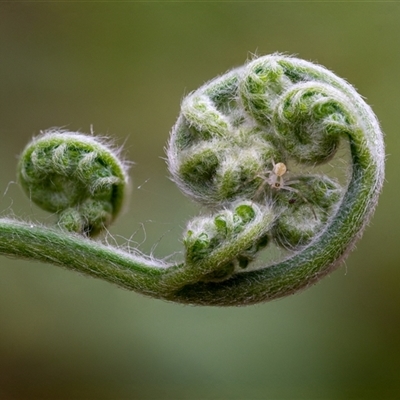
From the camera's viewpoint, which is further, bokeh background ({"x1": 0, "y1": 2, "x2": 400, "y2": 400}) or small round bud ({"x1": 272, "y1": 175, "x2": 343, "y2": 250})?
bokeh background ({"x1": 0, "y1": 2, "x2": 400, "y2": 400})

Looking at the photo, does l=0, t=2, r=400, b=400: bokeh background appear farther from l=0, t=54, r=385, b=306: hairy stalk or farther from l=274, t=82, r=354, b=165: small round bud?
l=274, t=82, r=354, b=165: small round bud

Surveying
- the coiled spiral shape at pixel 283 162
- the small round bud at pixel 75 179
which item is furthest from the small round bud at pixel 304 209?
the small round bud at pixel 75 179

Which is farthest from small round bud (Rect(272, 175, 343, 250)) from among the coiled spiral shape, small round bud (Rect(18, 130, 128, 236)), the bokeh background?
the bokeh background

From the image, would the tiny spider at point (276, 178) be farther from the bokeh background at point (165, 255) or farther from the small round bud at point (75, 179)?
the bokeh background at point (165, 255)

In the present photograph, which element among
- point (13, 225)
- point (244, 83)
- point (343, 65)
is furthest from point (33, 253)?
point (343, 65)

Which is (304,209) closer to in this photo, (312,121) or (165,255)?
(312,121)

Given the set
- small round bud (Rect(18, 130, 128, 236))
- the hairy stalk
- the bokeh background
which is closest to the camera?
the hairy stalk
